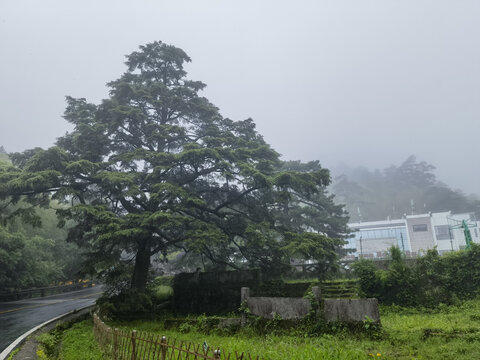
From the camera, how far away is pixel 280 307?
12398mm

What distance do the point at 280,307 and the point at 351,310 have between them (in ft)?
8.92

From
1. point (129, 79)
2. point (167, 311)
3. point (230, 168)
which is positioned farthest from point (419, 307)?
point (129, 79)

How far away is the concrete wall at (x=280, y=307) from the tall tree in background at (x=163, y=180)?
3378 millimetres

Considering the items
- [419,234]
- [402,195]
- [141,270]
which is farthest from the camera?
[402,195]

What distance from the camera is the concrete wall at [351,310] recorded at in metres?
10.6

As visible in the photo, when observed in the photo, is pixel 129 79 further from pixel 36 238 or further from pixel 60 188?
pixel 36 238

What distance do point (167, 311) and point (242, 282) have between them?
5.00 meters

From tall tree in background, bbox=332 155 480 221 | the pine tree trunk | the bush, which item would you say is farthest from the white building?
the pine tree trunk

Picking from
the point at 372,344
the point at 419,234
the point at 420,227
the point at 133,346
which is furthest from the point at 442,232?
the point at 133,346

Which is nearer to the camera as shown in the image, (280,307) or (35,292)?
(280,307)

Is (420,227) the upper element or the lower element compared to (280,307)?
upper

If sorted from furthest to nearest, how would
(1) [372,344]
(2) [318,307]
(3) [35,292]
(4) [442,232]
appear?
1. (4) [442,232]
2. (3) [35,292]
3. (2) [318,307]
4. (1) [372,344]

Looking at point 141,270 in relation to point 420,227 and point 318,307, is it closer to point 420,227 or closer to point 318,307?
point 318,307

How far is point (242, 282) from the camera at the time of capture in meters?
19.4
